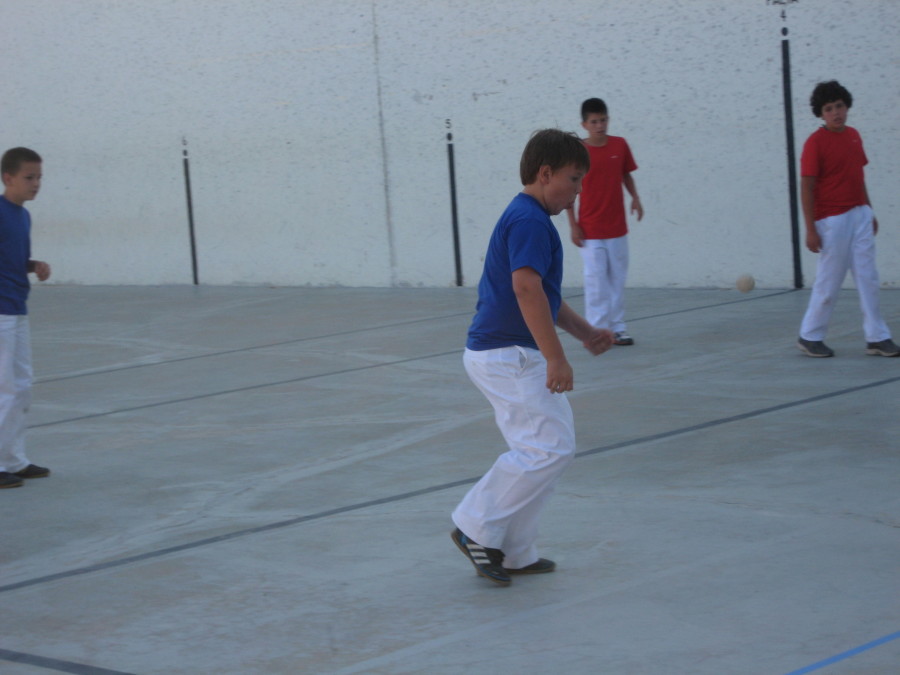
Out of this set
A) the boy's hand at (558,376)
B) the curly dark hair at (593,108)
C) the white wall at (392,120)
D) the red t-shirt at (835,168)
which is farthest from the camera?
the white wall at (392,120)

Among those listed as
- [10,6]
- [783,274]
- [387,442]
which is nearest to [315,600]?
[387,442]

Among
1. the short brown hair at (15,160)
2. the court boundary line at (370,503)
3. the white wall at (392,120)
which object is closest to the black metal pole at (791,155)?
the white wall at (392,120)

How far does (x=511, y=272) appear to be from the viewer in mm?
4273

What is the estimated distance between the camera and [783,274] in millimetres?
12305

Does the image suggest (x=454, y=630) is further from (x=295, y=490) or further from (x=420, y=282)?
(x=420, y=282)

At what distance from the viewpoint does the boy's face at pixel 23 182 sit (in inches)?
246

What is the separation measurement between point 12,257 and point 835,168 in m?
5.05

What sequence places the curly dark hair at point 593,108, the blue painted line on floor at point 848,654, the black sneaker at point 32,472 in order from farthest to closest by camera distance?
the curly dark hair at point 593,108 < the black sneaker at point 32,472 < the blue painted line on floor at point 848,654

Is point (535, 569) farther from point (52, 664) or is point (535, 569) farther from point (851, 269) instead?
point (851, 269)

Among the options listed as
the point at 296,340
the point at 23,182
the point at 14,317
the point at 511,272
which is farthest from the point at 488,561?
the point at 296,340

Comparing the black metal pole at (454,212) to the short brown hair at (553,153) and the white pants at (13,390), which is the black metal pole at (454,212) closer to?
the white pants at (13,390)

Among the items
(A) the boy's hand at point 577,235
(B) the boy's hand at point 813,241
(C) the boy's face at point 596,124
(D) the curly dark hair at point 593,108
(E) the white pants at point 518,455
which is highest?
(D) the curly dark hair at point 593,108

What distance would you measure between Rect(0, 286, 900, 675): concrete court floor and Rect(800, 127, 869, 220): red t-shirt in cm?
103

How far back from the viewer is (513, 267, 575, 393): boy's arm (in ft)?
13.5
